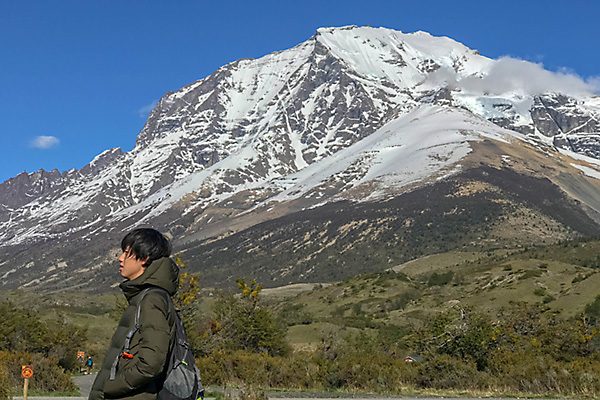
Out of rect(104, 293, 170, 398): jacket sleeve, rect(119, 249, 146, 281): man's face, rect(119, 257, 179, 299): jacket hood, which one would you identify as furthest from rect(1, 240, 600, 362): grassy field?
rect(104, 293, 170, 398): jacket sleeve

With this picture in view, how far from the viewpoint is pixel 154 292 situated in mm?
5477

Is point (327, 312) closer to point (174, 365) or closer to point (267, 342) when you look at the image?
point (267, 342)

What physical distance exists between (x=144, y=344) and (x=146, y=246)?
79 centimetres

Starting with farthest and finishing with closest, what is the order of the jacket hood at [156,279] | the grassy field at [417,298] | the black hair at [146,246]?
the grassy field at [417,298] < the black hair at [146,246] < the jacket hood at [156,279]

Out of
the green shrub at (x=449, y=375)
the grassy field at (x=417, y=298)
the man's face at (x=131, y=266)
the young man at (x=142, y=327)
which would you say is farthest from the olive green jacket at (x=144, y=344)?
the grassy field at (x=417, y=298)

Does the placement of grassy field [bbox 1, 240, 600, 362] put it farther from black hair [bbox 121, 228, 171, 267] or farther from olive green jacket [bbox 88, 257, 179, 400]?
olive green jacket [bbox 88, 257, 179, 400]

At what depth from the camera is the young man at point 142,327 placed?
16.9 feet

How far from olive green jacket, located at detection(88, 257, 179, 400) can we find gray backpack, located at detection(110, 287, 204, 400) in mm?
35

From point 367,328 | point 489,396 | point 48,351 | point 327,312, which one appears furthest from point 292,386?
point 327,312

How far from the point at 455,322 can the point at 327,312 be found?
136ft

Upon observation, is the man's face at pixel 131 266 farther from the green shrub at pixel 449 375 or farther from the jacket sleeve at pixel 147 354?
the green shrub at pixel 449 375

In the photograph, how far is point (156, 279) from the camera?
5547 millimetres

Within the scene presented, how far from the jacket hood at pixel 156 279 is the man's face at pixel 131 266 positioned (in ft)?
0.27

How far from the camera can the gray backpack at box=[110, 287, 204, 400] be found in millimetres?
5250
